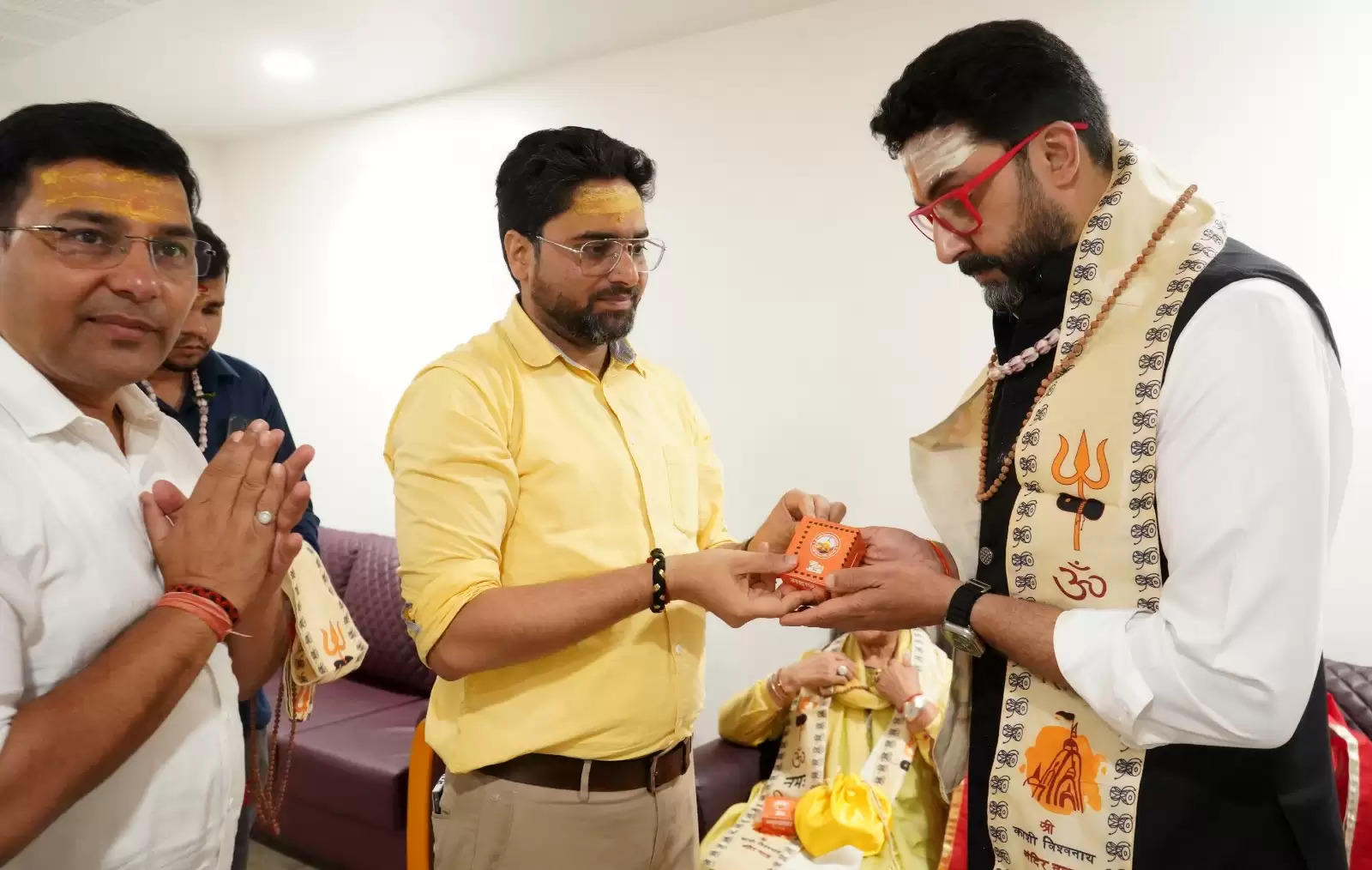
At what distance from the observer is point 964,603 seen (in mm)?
1198

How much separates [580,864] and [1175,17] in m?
2.75

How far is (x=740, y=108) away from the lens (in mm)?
3260

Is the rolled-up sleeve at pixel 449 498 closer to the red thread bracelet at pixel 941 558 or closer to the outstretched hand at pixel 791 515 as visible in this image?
the outstretched hand at pixel 791 515

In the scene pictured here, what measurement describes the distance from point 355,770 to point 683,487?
6.68ft

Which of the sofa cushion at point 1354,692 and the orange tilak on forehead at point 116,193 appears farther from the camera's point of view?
the sofa cushion at point 1354,692

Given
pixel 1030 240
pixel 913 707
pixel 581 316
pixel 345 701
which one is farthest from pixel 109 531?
pixel 345 701

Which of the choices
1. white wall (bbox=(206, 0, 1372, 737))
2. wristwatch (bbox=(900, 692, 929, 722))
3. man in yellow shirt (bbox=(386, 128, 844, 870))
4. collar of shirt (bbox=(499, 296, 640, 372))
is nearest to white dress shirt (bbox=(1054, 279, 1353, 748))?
man in yellow shirt (bbox=(386, 128, 844, 870))

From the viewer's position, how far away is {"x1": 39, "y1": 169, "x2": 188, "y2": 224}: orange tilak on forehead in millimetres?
1019

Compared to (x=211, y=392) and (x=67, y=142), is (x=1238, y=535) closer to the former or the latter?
(x=67, y=142)

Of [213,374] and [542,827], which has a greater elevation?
[213,374]

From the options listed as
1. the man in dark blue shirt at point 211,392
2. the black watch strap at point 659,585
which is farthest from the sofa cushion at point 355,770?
the black watch strap at point 659,585

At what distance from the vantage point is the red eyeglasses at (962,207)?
1.21 metres

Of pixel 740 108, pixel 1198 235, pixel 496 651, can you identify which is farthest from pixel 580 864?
pixel 740 108

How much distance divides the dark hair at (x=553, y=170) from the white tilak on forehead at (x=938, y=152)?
0.66 m
